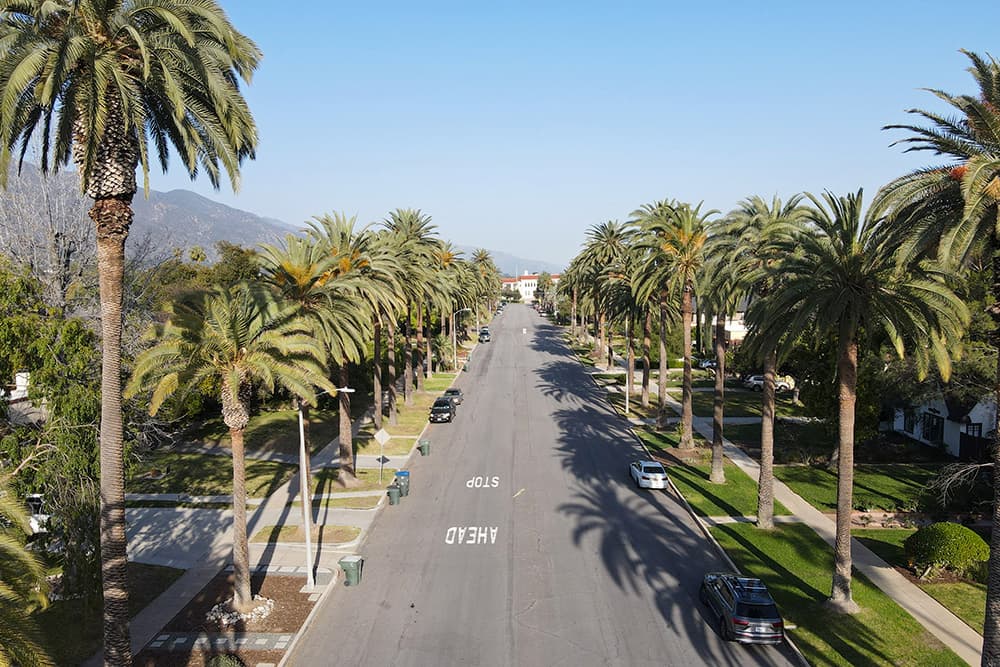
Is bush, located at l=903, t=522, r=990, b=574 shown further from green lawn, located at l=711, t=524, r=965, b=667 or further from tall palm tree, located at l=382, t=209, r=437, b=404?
tall palm tree, located at l=382, t=209, r=437, b=404

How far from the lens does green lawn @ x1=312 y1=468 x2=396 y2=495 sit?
3141cm

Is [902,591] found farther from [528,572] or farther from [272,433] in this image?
[272,433]

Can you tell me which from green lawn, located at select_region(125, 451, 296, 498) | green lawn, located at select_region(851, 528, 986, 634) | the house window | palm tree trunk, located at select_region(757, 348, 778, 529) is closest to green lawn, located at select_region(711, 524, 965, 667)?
palm tree trunk, located at select_region(757, 348, 778, 529)

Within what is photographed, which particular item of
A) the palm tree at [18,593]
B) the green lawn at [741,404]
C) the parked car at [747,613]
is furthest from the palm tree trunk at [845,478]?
the green lawn at [741,404]

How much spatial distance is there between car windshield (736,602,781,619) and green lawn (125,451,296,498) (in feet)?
70.1

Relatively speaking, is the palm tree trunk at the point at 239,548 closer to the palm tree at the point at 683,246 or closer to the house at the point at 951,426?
the palm tree at the point at 683,246

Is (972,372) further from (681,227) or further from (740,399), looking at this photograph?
(740,399)

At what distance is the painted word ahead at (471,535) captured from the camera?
82.7 ft

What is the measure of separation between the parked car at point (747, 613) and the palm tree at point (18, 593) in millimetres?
15179

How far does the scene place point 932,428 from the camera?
39031 millimetres

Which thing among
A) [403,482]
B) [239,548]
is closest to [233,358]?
[239,548]

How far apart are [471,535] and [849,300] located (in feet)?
50.9

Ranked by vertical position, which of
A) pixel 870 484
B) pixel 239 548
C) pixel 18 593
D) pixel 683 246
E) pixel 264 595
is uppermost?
pixel 683 246

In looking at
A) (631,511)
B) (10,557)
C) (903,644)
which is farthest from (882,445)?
(10,557)
